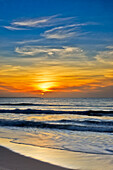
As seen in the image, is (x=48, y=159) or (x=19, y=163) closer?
(x=19, y=163)

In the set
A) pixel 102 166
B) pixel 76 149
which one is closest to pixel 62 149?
pixel 76 149

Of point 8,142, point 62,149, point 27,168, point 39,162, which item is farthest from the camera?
point 8,142

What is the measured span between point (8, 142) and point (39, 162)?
3.76 metres

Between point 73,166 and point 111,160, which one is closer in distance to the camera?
point 73,166

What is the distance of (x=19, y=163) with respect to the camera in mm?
6496

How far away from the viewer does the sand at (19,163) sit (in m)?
6.04

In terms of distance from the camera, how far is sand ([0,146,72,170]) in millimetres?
6037

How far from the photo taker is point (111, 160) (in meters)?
7.05

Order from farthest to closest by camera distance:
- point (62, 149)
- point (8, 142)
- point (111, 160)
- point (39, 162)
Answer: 1. point (8, 142)
2. point (62, 149)
3. point (111, 160)
4. point (39, 162)

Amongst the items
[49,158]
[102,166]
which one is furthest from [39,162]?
[102,166]

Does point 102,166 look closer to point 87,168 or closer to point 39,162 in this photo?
point 87,168

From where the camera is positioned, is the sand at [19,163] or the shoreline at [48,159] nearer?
the sand at [19,163]

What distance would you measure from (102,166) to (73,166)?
0.90m

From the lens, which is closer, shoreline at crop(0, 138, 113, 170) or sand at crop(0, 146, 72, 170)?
sand at crop(0, 146, 72, 170)
